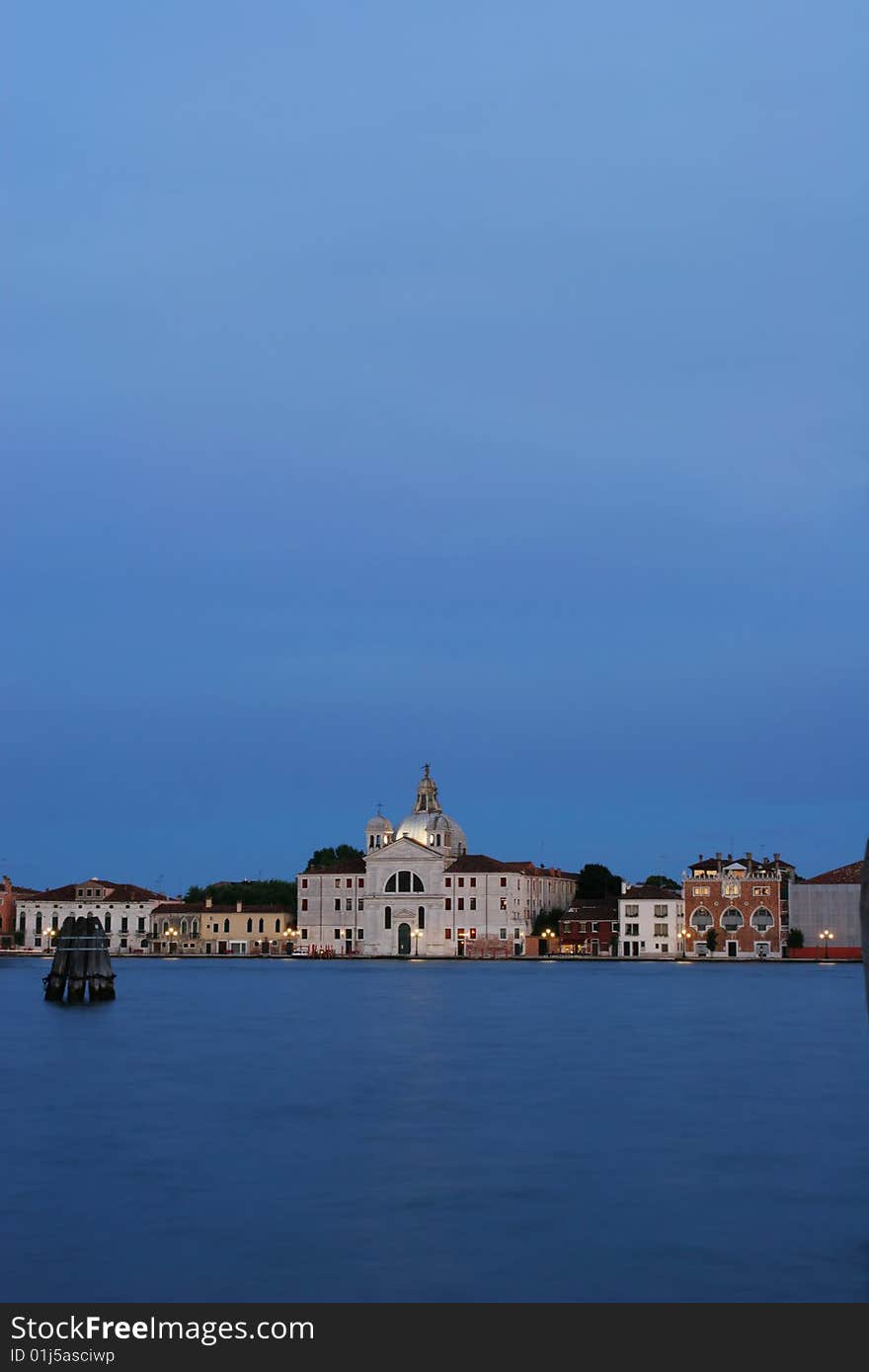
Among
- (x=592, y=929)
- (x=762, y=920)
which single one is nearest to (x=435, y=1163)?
(x=762, y=920)

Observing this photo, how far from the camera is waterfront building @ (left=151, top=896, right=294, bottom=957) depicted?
135 meters

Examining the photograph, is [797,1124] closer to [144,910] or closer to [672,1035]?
[672,1035]

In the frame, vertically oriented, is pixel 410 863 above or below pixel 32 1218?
Result: above

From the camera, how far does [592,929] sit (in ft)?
404

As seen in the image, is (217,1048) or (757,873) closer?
(217,1048)

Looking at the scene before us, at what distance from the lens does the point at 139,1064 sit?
36.4m

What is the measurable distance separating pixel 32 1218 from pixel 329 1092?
1360 cm

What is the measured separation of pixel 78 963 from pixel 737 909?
61400 mm

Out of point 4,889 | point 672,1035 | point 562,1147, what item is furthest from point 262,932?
point 562,1147

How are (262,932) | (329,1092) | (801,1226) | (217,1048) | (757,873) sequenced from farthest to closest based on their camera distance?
1. (262,932)
2. (757,873)
3. (217,1048)
4. (329,1092)
5. (801,1226)

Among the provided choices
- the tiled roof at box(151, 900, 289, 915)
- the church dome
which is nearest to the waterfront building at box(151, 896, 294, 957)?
the tiled roof at box(151, 900, 289, 915)

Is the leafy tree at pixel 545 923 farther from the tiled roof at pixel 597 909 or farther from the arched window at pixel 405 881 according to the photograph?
the arched window at pixel 405 881

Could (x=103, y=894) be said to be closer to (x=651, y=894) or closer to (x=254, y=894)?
(x=254, y=894)

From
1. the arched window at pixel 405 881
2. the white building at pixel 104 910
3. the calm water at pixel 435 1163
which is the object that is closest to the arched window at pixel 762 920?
the arched window at pixel 405 881
